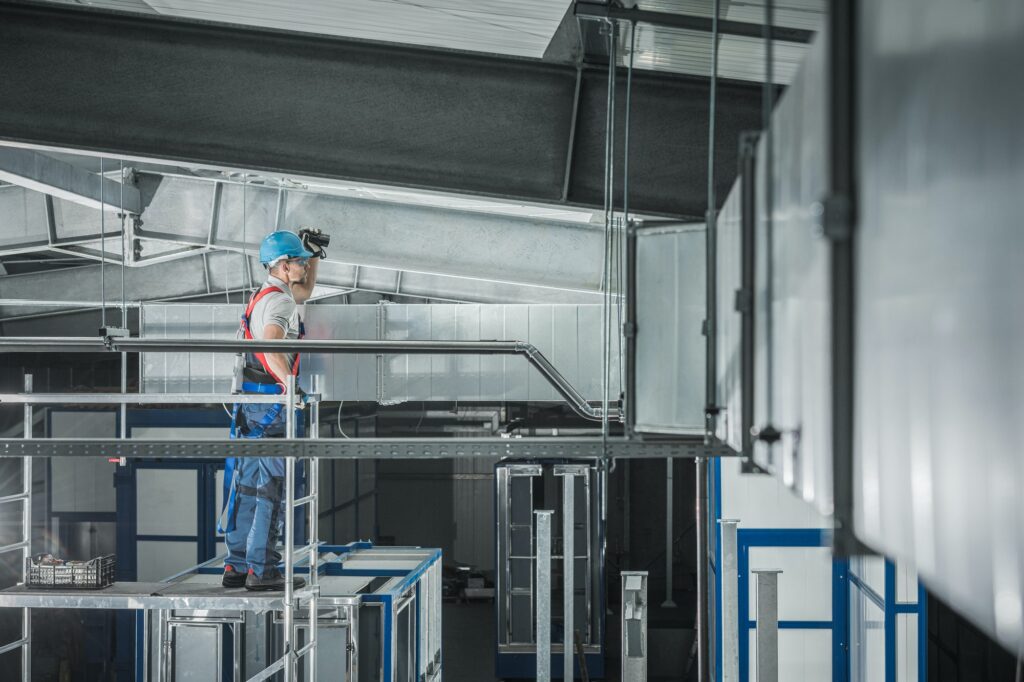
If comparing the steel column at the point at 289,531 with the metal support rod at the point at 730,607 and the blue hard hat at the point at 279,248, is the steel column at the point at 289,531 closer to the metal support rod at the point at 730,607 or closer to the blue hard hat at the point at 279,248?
the blue hard hat at the point at 279,248

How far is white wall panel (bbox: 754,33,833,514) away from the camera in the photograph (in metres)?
1.35

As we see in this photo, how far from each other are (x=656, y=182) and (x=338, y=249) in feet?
12.7

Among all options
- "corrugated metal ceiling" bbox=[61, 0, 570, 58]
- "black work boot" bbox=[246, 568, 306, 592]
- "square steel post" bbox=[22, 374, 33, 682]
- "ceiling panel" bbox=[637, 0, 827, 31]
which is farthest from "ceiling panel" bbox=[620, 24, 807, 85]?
"square steel post" bbox=[22, 374, 33, 682]

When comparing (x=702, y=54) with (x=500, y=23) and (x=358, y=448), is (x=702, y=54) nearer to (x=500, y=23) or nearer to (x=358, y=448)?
(x=500, y=23)

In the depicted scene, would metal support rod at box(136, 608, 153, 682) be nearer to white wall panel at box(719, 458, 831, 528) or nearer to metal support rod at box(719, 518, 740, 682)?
metal support rod at box(719, 518, 740, 682)

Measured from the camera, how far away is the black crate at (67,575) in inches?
247

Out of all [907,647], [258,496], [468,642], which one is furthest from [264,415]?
[468,642]

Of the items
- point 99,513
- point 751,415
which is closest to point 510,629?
point 99,513

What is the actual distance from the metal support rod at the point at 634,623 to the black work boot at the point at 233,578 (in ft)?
8.54

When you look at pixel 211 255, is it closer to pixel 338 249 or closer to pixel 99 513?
pixel 338 249

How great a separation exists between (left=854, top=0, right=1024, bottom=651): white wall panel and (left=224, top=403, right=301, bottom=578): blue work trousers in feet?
16.0

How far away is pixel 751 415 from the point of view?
1.88 metres

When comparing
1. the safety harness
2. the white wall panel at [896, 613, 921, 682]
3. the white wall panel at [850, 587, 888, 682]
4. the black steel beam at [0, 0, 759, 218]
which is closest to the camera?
the black steel beam at [0, 0, 759, 218]

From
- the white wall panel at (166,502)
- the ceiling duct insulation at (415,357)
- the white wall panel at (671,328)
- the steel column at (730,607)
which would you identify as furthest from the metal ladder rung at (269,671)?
the white wall panel at (166,502)
